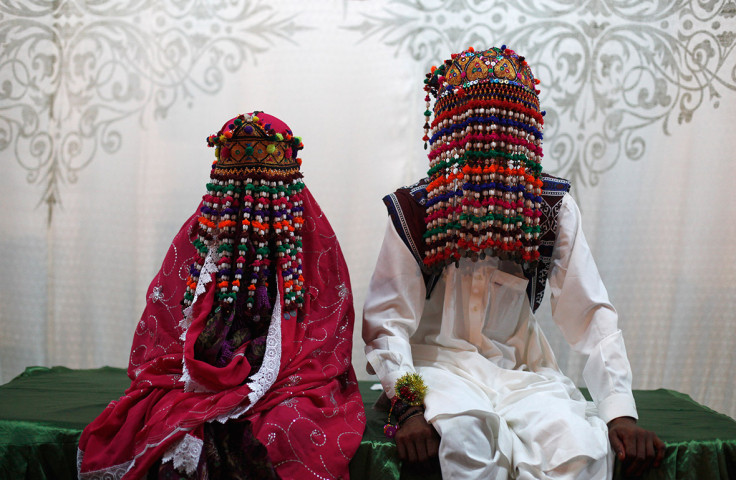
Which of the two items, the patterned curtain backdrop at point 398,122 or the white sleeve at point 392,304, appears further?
the patterned curtain backdrop at point 398,122

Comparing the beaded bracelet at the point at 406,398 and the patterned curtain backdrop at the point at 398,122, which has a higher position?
the patterned curtain backdrop at the point at 398,122

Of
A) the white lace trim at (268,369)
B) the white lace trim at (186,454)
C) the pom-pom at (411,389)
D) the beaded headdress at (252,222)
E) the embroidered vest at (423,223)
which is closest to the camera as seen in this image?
the white lace trim at (186,454)

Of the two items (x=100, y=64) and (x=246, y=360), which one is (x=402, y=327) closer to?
(x=246, y=360)

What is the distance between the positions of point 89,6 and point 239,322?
2.22m

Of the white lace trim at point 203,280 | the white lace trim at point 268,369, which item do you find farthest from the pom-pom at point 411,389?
the white lace trim at point 203,280

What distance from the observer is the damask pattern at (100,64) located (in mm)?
3361

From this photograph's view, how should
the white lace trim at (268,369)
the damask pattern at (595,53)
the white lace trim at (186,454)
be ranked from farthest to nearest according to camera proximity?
the damask pattern at (595,53)
the white lace trim at (268,369)
the white lace trim at (186,454)

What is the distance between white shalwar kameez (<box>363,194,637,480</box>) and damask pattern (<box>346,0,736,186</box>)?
1134 mm

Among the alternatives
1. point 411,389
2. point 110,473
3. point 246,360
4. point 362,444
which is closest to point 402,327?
point 411,389

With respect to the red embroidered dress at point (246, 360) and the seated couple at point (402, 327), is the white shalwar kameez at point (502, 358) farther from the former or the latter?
the red embroidered dress at point (246, 360)

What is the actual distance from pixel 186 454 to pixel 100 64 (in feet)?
7.84

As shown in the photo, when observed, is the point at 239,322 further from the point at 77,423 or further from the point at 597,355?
the point at 597,355

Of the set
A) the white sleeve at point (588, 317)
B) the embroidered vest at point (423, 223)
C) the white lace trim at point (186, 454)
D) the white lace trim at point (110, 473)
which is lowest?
the white lace trim at point (110, 473)

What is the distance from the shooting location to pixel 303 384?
6.67 ft
